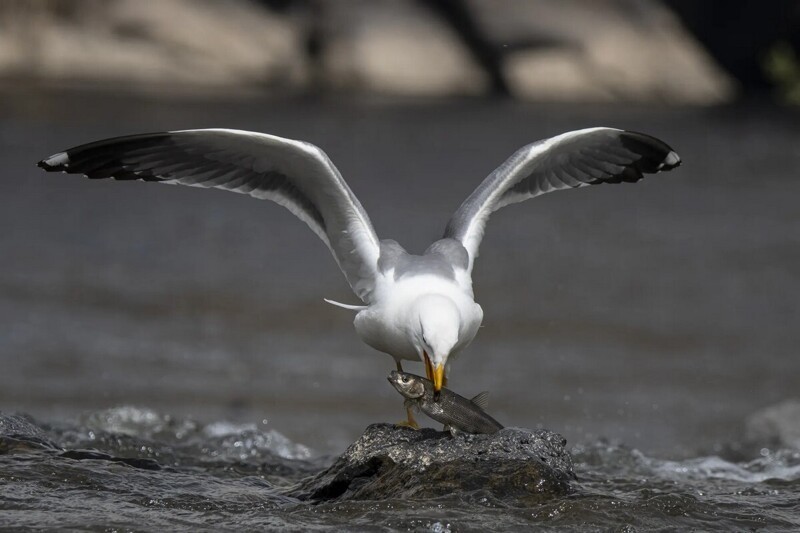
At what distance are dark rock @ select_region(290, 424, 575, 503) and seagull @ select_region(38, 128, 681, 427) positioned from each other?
0.95ft

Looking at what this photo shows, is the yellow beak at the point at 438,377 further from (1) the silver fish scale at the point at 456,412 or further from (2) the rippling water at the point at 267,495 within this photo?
(2) the rippling water at the point at 267,495

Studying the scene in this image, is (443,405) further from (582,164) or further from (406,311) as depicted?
(582,164)

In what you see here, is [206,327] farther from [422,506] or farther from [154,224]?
[422,506]

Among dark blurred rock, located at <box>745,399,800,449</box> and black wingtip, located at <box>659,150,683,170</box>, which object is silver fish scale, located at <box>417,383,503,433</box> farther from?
dark blurred rock, located at <box>745,399,800,449</box>

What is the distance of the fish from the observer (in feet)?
15.4

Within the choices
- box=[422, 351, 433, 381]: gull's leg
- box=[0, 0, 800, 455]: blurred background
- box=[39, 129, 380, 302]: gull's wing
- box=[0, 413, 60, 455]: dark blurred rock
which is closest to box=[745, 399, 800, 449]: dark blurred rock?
box=[0, 0, 800, 455]: blurred background

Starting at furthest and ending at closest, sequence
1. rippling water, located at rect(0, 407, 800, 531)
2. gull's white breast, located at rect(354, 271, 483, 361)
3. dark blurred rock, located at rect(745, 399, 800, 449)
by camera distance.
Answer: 1. dark blurred rock, located at rect(745, 399, 800, 449)
2. gull's white breast, located at rect(354, 271, 483, 361)
3. rippling water, located at rect(0, 407, 800, 531)

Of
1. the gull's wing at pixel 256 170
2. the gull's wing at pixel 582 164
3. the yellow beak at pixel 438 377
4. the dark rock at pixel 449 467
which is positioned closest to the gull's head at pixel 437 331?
the yellow beak at pixel 438 377

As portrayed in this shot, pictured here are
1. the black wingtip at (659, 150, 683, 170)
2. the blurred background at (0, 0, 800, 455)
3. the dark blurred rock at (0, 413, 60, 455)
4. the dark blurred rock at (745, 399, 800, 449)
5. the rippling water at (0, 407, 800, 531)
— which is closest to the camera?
the rippling water at (0, 407, 800, 531)

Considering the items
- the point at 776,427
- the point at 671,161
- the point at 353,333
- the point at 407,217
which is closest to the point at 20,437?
the point at 671,161

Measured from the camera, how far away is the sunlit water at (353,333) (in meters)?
5.04

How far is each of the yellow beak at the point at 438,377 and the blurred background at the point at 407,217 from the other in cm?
277

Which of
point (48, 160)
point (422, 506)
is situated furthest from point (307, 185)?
point (422, 506)

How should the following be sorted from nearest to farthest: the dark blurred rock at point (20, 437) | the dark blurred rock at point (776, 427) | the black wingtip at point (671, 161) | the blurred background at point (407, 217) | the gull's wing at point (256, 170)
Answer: the dark blurred rock at point (20, 437) → the gull's wing at point (256, 170) → the black wingtip at point (671, 161) → the dark blurred rock at point (776, 427) → the blurred background at point (407, 217)
